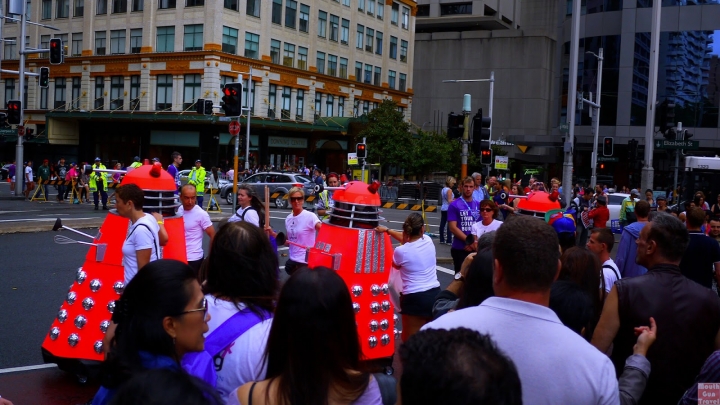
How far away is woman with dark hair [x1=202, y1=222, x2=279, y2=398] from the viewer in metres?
Answer: 3.16

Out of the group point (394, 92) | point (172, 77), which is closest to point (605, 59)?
point (394, 92)

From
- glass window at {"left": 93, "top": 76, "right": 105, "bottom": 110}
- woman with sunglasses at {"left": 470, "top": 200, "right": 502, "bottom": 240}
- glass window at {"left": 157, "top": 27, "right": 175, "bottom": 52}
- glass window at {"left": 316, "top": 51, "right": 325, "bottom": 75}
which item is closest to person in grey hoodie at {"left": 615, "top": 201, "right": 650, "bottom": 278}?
woman with sunglasses at {"left": 470, "top": 200, "right": 502, "bottom": 240}

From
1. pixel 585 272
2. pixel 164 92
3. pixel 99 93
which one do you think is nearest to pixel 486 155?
pixel 585 272

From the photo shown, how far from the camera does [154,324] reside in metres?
2.83

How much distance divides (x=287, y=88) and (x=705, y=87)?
28.8m

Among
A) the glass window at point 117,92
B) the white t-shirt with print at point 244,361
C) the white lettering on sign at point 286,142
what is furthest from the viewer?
the white lettering on sign at point 286,142

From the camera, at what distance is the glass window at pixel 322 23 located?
2240 inches

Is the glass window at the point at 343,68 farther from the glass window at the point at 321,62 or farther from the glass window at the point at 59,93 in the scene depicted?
the glass window at the point at 59,93

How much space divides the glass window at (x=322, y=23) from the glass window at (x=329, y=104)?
4886 mm

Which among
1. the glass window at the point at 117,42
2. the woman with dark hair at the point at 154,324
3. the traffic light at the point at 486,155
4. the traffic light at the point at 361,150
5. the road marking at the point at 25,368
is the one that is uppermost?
the glass window at the point at 117,42

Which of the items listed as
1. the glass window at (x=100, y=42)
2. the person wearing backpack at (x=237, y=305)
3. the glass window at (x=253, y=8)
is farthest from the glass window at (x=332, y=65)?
the person wearing backpack at (x=237, y=305)

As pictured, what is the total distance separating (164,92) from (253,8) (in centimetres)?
860

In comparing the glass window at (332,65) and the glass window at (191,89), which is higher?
the glass window at (332,65)

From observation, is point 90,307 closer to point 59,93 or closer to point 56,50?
point 56,50
